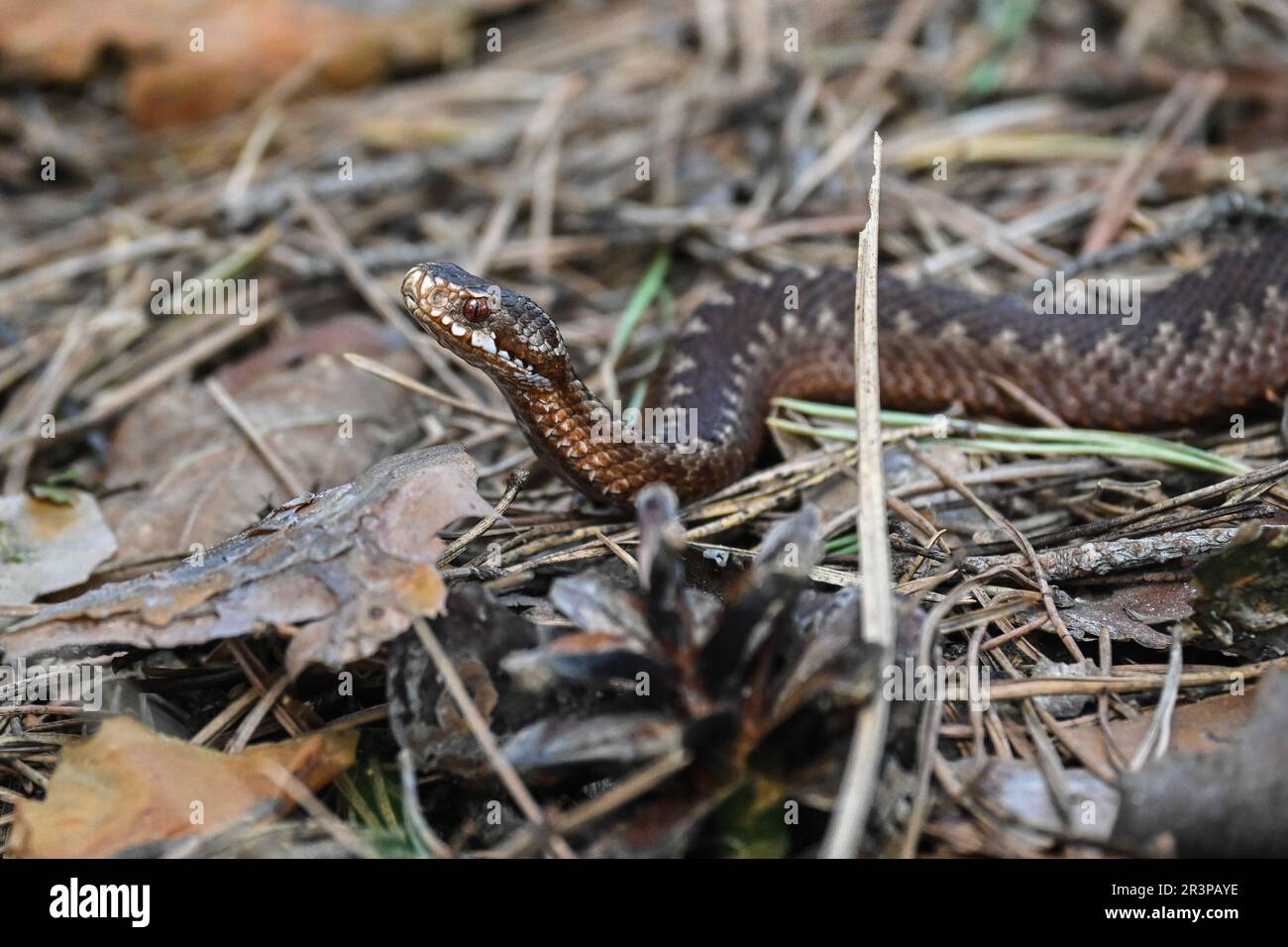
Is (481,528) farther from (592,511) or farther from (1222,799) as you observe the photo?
(1222,799)

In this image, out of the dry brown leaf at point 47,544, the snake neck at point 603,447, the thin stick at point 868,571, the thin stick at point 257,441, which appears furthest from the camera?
the thin stick at point 257,441

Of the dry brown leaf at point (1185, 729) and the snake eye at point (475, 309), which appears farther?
the snake eye at point (475, 309)

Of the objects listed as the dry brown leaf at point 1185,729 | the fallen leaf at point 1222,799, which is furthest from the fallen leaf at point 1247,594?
the fallen leaf at point 1222,799

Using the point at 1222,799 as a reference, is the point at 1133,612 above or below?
above

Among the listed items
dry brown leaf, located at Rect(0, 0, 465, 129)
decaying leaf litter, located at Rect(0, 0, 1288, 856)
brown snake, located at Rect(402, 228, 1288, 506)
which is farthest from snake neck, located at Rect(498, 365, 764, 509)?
dry brown leaf, located at Rect(0, 0, 465, 129)

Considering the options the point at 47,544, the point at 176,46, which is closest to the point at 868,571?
the point at 47,544

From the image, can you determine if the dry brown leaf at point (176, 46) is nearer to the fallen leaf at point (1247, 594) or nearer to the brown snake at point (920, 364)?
the brown snake at point (920, 364)

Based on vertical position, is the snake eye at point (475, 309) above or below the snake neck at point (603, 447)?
above
